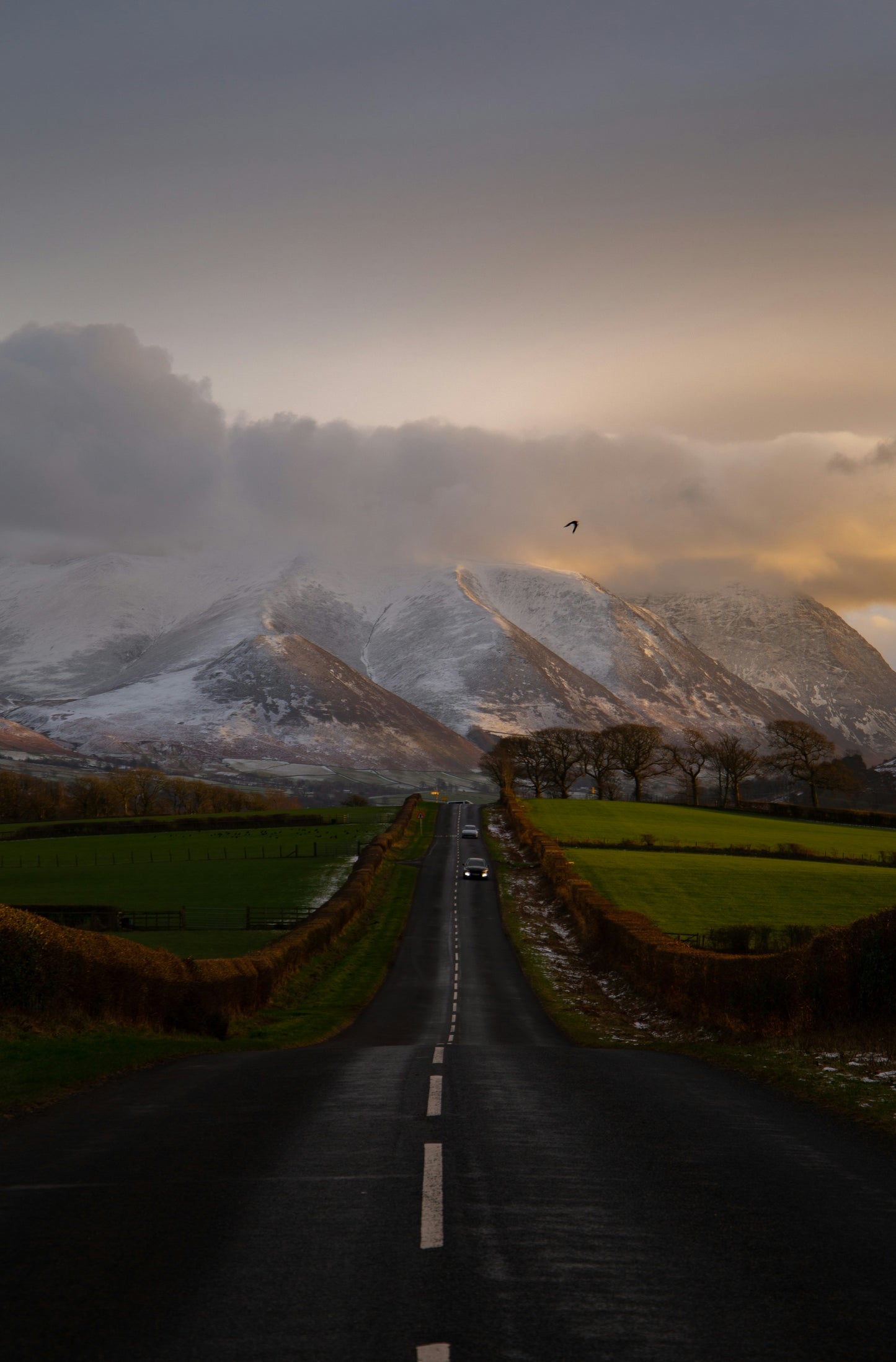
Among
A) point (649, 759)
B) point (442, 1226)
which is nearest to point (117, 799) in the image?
point (649, 759)

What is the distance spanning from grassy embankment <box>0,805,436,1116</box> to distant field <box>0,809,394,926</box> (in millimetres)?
16064

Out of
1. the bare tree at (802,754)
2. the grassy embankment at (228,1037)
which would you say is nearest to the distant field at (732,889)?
the grassy embankment at (228,1037)

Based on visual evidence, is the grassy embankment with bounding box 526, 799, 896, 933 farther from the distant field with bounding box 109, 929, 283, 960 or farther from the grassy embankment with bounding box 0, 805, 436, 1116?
the distant field with bounding box 109, 929, 283, 960

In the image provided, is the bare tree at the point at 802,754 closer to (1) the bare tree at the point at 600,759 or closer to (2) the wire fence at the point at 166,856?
(1) the bare tree at the point at 600,759

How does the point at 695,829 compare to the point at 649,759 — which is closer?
the point at 695,829

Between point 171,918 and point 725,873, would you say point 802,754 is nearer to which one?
point 725,873

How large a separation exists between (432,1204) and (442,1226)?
2.21ft

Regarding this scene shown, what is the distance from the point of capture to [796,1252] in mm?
8281

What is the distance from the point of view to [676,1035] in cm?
2780

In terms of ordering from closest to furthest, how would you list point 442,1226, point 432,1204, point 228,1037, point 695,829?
point 442,1226
point 432,1204
point 228,1037
point 695,829

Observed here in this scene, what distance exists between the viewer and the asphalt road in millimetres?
6785

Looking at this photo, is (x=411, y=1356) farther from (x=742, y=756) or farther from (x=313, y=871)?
(x=742, y=756)

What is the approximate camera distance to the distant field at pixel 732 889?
5516 cm

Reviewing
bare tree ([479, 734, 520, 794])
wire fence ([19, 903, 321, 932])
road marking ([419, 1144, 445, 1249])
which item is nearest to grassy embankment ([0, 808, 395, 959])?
wire fence ([19, 903, 321, 932])
